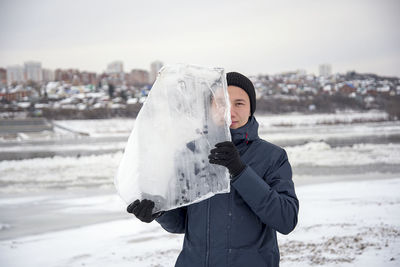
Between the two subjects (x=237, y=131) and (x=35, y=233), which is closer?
(x=237, y=131)

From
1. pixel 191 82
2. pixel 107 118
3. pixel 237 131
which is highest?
pixel 191 82

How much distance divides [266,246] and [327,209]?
21.5ft

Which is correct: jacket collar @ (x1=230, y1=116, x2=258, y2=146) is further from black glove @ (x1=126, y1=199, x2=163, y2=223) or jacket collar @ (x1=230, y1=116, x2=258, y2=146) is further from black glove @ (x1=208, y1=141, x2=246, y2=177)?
black glove @ (x1=126, y1=199, x2=163, y2=223)

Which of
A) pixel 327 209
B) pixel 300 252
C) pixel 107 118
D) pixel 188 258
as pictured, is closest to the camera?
pixel 188 258

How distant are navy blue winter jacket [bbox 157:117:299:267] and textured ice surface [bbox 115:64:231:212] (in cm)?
12

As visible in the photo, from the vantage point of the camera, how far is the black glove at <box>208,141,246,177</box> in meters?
1.29

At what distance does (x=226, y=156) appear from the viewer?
50.8 inches

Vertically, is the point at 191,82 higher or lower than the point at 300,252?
higher

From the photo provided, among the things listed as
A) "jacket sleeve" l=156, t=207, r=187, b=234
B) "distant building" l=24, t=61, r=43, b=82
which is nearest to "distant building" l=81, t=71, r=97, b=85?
"distant building" l=24, t=61, r=43, b=82

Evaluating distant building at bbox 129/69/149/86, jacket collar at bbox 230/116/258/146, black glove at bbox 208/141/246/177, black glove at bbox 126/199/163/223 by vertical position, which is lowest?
black glove at bbox 126/199/163/223

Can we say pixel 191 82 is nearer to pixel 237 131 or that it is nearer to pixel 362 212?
pixel 237 131

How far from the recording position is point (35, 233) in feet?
22.8

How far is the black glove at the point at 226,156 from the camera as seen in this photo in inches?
50.7

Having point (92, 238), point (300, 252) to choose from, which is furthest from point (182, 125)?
point (92, 238)
